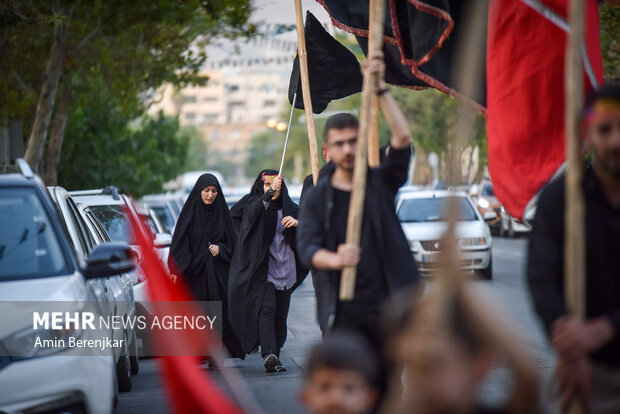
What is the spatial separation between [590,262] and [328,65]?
4.65 m

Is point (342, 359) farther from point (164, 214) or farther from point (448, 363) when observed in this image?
point (164, 214)

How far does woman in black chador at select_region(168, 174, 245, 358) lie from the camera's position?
425 inches

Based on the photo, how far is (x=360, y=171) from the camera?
470cm

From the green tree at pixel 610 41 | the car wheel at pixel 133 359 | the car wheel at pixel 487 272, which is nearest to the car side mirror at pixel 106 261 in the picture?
the car wheel at pixel 133 359

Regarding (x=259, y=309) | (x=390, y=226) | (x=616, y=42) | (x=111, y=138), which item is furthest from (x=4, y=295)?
(x=111, y=138)

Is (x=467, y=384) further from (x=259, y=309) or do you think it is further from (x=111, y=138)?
(x=111, y=138)

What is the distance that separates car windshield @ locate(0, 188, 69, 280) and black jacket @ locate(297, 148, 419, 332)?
5.84 feet

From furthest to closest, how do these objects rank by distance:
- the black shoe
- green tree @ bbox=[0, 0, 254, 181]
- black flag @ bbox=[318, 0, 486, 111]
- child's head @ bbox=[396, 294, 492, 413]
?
1. green tree @ bbox=[0, 0, 254, 181]
2. the black shoe
3. black flag @ bbox=[318, 0, 486, 111]
4. child's head @ bbox=[396, 294, 492, 413]

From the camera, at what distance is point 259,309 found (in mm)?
10391

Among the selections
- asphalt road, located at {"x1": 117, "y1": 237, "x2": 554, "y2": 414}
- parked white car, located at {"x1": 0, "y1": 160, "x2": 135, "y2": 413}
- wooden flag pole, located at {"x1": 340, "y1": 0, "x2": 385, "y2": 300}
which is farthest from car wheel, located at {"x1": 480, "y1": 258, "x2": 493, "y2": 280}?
wooden flag pole, located at {"x1": 340, "y1": 0, "x2": 385, "y2": 300}

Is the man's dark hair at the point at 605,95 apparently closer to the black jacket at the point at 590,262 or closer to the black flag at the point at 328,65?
the black jacket at the point at 590,262

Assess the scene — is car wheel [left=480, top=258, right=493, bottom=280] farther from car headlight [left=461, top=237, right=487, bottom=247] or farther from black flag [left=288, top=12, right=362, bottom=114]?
black flag [left=288, top=12, right=362, bottom=114]

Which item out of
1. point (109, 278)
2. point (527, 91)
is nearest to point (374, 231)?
point (527, 91)

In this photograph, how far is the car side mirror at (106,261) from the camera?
239 inches
